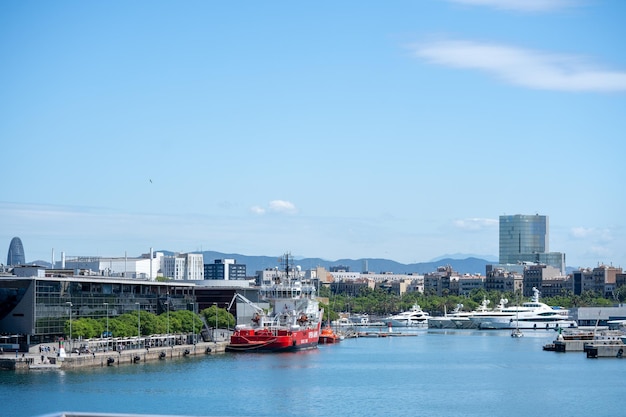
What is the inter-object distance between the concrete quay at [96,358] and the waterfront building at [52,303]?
4.54m

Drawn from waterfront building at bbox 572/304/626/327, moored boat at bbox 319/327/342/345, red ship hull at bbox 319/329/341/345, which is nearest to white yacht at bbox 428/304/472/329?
waterfront building at bbox 572/304/626/327

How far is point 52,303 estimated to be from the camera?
→ 73562 millimetres

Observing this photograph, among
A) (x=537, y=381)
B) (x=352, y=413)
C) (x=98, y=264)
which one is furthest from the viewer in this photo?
(x=98, y=264)

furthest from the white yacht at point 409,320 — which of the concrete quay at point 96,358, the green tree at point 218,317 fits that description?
the concrete quay at point 96,358

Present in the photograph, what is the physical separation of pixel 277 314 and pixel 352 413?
42.6 metres

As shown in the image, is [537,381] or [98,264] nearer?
[537,381]

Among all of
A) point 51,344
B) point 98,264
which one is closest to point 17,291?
point 51,344

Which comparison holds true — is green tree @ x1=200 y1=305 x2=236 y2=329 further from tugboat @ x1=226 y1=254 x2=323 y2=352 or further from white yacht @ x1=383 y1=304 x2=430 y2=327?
white yacht @ x1=383 y1=304 x2=430 y2=327

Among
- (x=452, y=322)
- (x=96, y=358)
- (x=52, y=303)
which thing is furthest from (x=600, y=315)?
(x=96, y=358)

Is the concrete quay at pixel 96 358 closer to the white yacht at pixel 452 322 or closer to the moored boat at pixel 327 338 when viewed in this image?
the moored boat at pixel 327 338

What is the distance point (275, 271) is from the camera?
97125 millimetres

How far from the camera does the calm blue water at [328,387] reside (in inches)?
1941

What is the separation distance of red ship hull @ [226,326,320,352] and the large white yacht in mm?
71344

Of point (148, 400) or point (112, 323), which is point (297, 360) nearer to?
point (112, 323)
